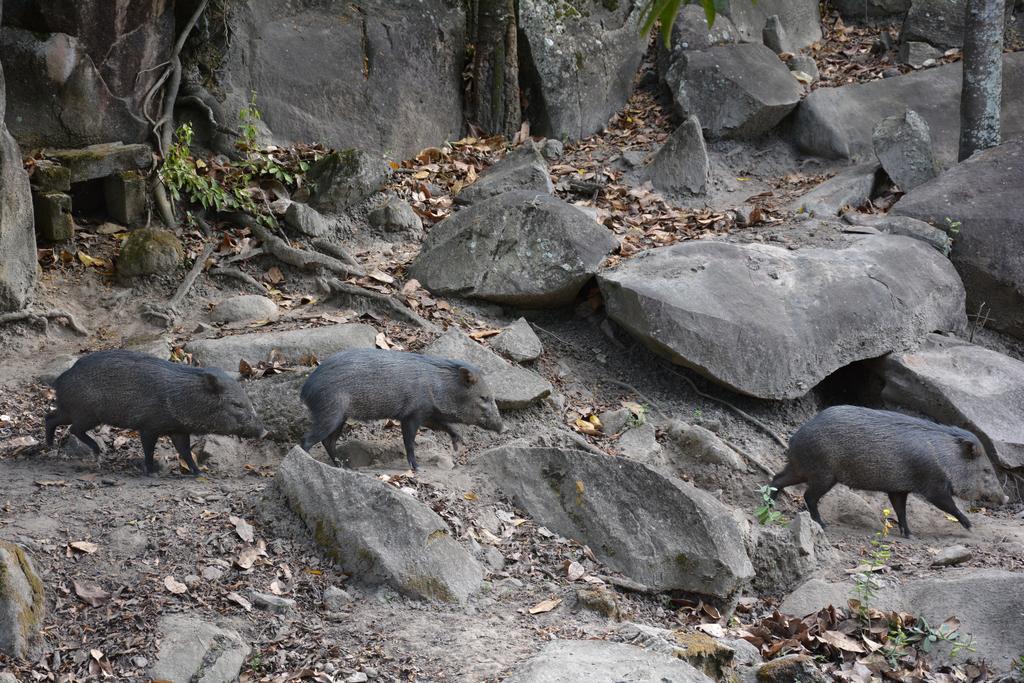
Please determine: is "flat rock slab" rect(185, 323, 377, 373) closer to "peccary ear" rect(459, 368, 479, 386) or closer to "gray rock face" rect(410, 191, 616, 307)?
"peccary ear" rect(459, 368, 479, 386)

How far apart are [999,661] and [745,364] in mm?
2944

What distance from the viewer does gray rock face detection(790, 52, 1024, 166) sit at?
1123cm

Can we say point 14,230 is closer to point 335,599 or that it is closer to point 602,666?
point 335,599

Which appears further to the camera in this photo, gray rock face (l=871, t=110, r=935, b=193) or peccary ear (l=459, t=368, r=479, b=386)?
gray rock face (l=871, t=110, r=935, b=193)

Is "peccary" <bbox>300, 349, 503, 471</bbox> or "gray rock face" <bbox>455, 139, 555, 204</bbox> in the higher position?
"gray rock face" <bbox>455, 139, 555, 204</bbox>

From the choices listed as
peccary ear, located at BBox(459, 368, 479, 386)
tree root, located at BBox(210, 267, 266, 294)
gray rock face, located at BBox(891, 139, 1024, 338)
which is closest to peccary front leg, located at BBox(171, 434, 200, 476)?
peccary ear, located at BBox(459, 368, 479, 386)

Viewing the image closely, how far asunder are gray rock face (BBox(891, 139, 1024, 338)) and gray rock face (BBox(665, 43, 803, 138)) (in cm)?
241

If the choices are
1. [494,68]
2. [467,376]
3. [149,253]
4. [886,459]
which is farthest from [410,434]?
[494,68]

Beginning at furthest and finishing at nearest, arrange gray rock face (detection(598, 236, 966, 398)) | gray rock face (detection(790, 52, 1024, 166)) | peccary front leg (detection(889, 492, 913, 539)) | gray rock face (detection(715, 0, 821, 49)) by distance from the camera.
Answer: gray rock face (detection(715, 0, 821, 49)) < gray rock face (detection(790, 52, 1024, 166)) < gray rock face (detection(598, 236, 966, 398)) < peccary front leg (detection(889, 492, 913, 539))

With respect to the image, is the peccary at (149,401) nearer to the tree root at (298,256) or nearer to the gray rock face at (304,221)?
the tree root at (298,256)

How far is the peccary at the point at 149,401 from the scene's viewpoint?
594 cm

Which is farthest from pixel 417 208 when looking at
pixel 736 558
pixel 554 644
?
pixel 554 644

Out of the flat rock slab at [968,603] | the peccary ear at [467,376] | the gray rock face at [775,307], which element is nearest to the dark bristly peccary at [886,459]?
the gray rock face at [775,307]

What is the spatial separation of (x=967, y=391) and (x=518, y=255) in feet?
11.6
